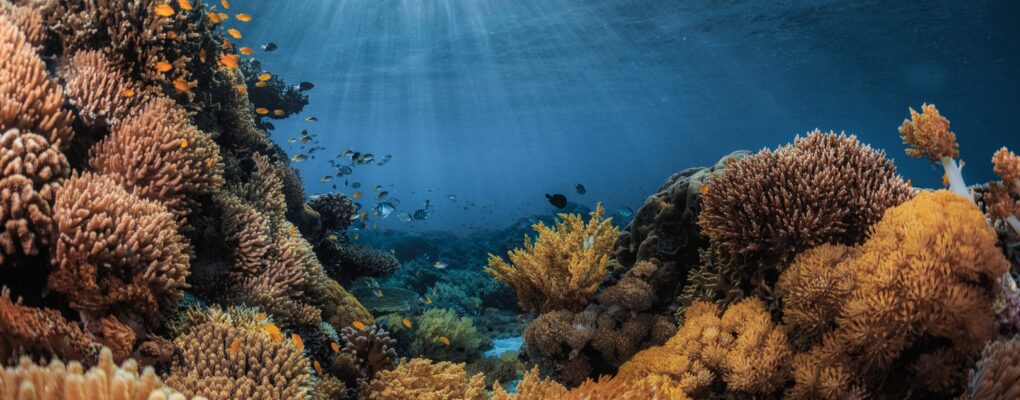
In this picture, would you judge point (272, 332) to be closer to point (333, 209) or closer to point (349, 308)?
point (349, 308)

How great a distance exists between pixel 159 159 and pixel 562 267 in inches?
156

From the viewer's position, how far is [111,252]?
124 inches

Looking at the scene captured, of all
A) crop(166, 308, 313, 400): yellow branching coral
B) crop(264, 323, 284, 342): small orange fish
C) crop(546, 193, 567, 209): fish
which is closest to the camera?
crop(166, 308, 313, 400): yellow branching coral

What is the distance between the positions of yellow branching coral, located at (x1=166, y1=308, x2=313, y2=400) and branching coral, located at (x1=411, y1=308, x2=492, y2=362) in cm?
468

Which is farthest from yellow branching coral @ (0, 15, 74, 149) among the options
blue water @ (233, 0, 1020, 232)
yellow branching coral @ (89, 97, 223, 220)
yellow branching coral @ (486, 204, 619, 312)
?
blue water @ (233, 0, 1020, 232)

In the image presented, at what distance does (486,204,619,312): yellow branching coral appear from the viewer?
525cm

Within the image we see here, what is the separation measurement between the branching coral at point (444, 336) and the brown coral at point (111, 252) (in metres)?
5.11

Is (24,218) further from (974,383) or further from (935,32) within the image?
(935,32)

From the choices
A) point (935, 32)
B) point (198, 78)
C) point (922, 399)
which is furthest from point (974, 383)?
point (935, 32)

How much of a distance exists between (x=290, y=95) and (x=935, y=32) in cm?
3457

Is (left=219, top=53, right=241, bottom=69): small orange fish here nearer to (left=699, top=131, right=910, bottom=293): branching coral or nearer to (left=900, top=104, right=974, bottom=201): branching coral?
(left=699, top=131, right=910, bottom=293): branching coral

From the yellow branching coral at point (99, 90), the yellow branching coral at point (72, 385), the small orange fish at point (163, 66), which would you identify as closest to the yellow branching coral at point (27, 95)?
the yellow branching coral at point (99, 90)

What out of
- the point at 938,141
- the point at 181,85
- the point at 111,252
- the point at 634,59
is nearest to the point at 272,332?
the point at 111,252

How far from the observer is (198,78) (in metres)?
5.53
